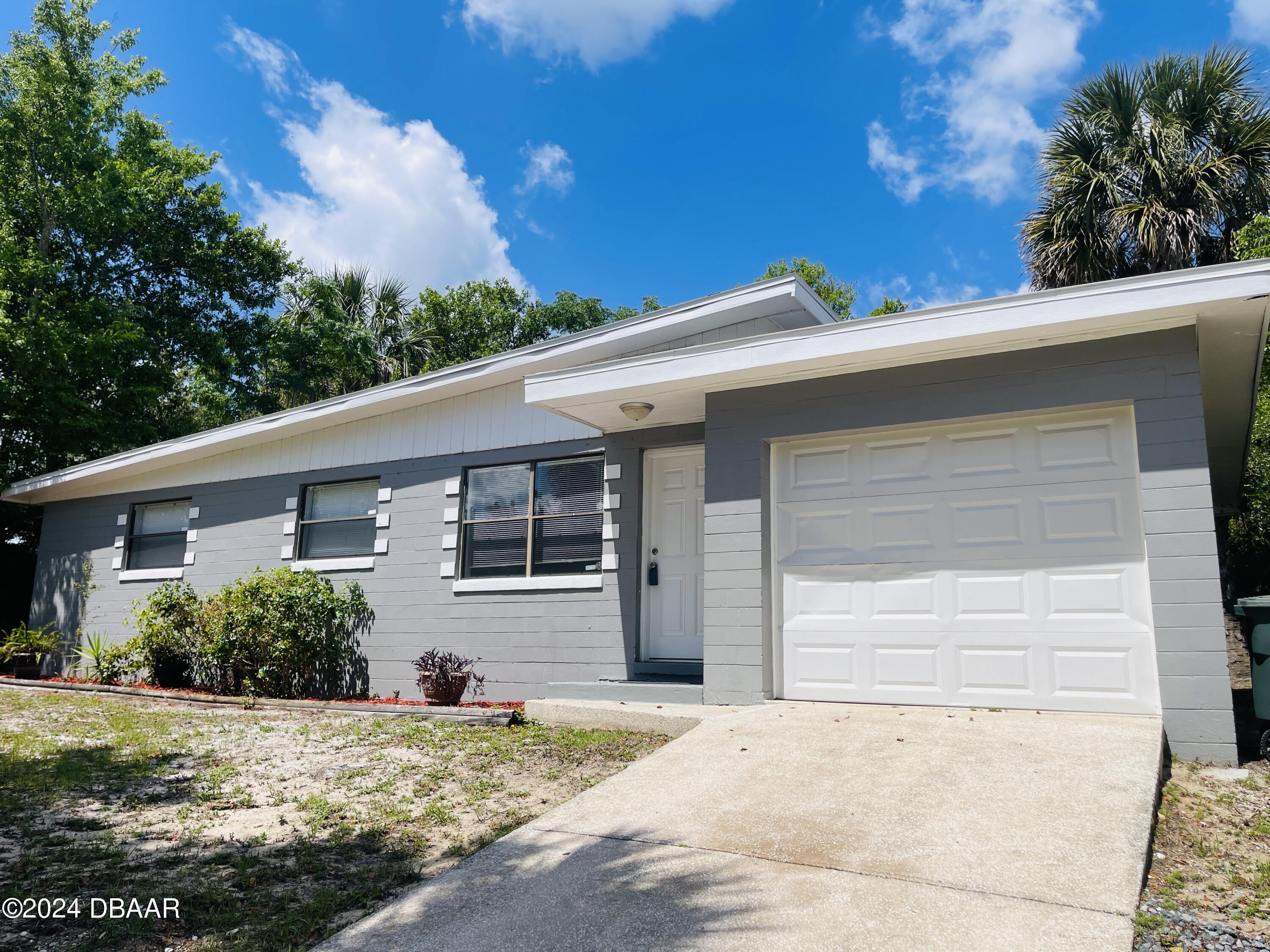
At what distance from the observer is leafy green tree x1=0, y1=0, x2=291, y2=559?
1634 cm

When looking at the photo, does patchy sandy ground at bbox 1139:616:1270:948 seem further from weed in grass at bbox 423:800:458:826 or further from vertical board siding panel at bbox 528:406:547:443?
vertical board siding panel at bbox 528:406:547:443

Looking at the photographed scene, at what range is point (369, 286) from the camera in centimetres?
2627

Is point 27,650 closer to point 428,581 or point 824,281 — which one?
point 428,581

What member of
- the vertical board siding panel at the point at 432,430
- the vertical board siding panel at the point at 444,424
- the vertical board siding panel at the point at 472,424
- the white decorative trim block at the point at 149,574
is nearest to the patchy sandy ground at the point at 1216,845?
the vertical board siding panel at the point at 472,424

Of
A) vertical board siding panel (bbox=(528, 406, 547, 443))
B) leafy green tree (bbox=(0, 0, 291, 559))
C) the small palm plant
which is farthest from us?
leafy green tree (bbox=(0, 0, 291, 559))

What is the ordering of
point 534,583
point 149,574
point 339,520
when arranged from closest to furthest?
point 534,583
point 339,520
point 149,574

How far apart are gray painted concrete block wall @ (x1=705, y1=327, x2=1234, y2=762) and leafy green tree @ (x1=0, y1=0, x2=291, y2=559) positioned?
48.7ft

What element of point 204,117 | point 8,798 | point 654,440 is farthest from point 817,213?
point 8,798

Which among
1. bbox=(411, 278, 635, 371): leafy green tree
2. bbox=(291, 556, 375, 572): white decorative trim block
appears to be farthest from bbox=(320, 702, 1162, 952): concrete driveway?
bbox=(411, 278, 635, 371): leafy green tree

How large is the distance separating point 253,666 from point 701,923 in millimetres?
8602

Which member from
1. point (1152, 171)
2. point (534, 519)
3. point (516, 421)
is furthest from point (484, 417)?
point (1152, 171)

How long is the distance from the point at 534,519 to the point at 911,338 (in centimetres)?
473

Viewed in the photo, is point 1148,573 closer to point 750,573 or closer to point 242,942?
point 750,573

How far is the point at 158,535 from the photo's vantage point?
1287cm
